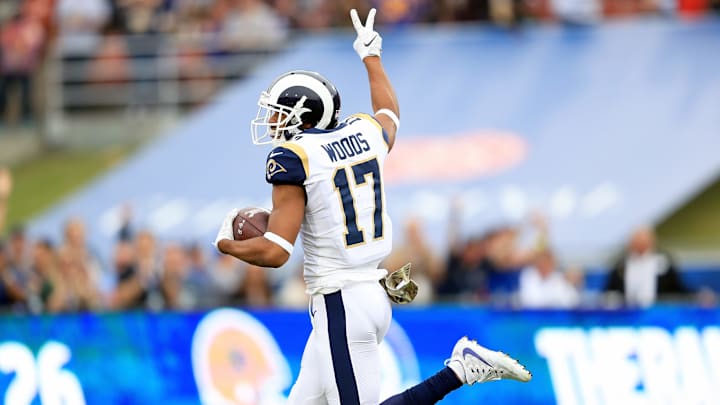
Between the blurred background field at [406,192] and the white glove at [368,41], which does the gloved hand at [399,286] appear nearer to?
the white glove at [368,41]

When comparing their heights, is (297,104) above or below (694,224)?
above

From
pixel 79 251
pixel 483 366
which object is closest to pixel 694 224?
pixel 79 251

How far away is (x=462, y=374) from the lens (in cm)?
681

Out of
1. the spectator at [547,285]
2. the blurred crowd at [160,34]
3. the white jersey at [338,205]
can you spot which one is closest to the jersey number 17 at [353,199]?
the white jersey at [338,205]

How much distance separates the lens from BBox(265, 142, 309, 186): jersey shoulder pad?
6594mm

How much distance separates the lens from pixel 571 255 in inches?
542

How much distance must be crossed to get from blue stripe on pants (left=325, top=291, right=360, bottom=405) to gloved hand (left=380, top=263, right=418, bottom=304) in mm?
303

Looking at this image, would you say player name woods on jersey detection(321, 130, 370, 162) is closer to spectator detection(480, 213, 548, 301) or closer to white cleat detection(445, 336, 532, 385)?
white cleat detection(445, 336, 532, 385)

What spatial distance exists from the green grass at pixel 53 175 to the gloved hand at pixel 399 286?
11079 mm

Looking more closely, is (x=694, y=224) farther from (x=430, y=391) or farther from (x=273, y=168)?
(x=273, y=168)

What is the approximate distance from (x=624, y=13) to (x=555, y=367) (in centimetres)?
755

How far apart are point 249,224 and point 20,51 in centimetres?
1173

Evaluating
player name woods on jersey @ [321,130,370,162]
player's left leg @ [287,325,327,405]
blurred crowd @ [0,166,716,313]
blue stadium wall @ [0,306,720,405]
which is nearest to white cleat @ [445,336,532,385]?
player's left leg @ [287,325,327,405]

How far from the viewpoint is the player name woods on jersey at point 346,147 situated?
6.77 meters
